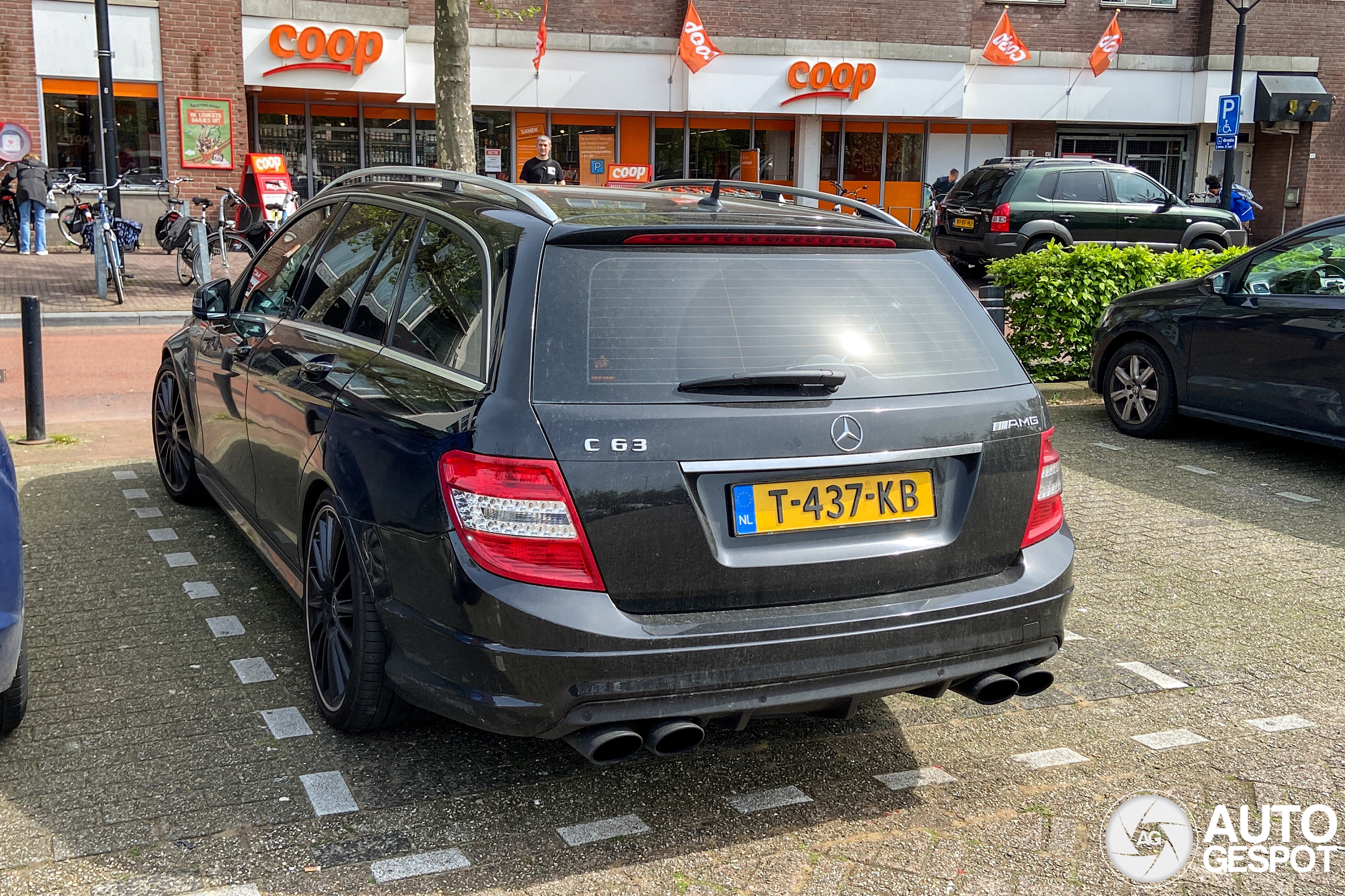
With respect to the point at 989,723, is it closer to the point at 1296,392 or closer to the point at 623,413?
the point at 623,413

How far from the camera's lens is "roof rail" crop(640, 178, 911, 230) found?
412 centimetres

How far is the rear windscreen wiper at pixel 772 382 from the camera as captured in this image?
126 inches

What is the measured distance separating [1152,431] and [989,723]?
194 inches

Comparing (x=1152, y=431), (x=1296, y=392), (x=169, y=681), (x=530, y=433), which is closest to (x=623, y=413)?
(x=530, y=433)

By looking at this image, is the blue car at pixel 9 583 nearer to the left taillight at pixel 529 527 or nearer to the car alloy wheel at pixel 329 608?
the car alloy wheel at pixel 329 608

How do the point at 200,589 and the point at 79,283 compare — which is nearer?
the point at 200,589

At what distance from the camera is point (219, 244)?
1698cm

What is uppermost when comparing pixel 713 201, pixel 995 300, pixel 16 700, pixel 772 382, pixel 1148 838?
pixel 713 201

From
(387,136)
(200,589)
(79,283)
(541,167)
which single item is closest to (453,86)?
(541,167)

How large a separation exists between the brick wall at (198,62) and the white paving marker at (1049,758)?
2165 centimetres

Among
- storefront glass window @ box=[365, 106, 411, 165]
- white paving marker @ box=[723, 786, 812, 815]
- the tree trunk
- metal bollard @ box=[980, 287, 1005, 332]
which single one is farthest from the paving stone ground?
storefront glass window @ box=[365, 106, 411, 165]

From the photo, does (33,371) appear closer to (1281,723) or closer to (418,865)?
(418,865)

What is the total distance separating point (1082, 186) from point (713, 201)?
16.1 m

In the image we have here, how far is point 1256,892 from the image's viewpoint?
3195 mm
